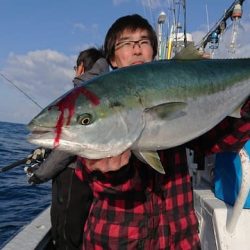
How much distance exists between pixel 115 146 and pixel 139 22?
1143mm

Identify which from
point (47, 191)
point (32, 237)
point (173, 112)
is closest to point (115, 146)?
point (173, 112)

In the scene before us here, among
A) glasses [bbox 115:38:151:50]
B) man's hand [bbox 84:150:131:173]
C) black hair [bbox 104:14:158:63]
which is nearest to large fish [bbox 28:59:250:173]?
man's hand [bbox 84:150:131:173]

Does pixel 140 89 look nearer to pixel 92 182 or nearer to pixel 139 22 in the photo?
pixel 92 182

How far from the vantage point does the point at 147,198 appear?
88.5 inches

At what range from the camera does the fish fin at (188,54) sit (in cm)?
207

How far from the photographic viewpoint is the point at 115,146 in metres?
1.69

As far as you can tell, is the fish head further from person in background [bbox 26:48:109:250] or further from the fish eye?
person in background [bbox 26:48:109:250]

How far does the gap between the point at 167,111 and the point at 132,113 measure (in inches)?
6.6

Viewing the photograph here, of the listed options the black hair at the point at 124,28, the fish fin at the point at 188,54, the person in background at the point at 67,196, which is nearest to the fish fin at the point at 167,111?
the fish fin at the point at 188,54

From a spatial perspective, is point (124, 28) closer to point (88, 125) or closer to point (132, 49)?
point (132, 49)

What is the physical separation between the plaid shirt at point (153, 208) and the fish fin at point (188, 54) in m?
0.47

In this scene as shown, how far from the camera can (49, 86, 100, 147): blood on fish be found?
165 cm

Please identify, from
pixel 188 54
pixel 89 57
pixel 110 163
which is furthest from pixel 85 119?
pixel 89 57

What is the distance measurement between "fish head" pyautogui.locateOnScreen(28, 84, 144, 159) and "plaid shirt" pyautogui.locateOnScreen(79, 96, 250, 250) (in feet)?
1.48
